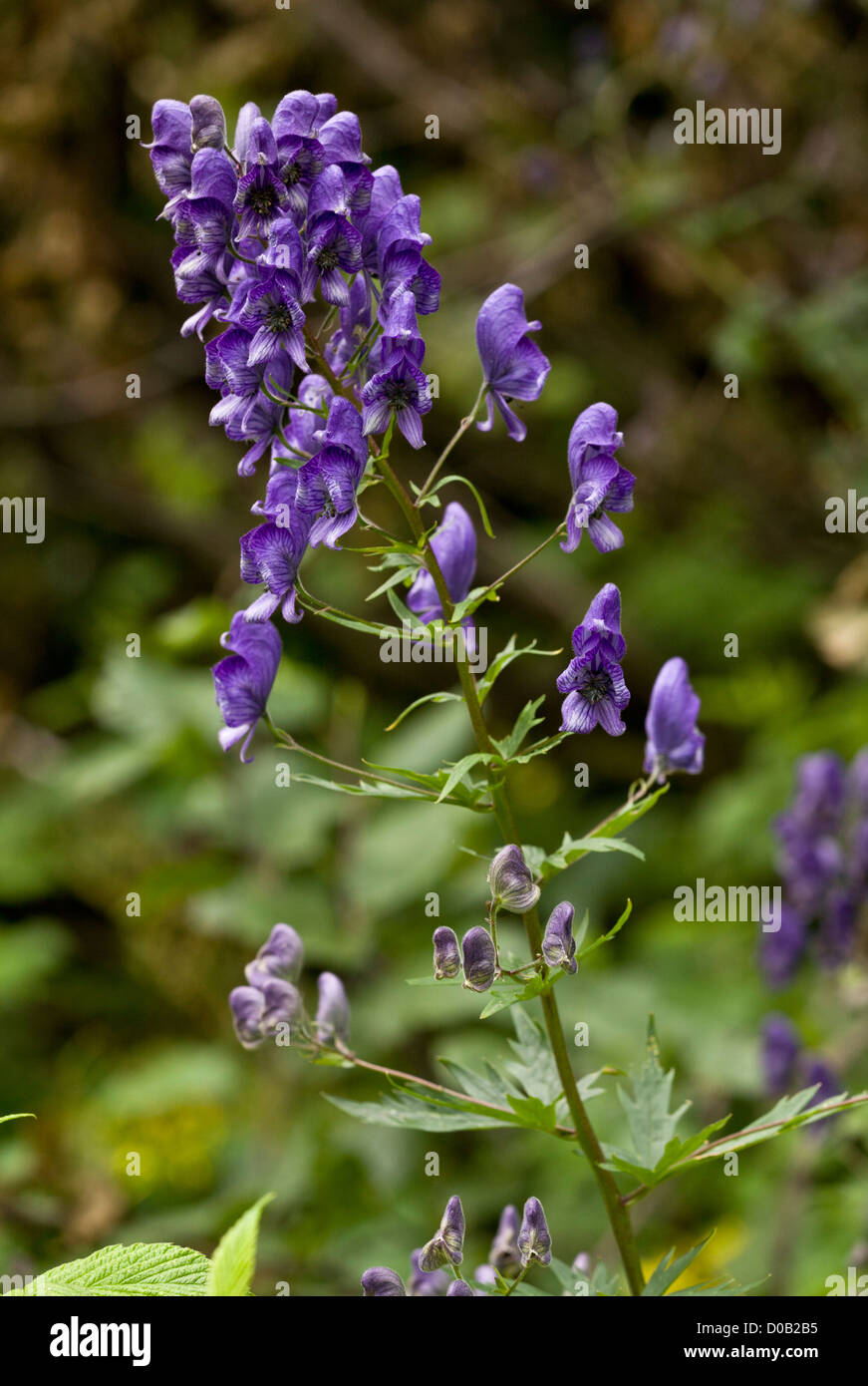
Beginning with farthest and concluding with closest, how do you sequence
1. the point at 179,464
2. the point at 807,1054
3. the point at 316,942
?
the point at 179,464 → the point at 316,942 → the point at 807,1054

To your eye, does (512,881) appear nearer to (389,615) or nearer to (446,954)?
(446,954)

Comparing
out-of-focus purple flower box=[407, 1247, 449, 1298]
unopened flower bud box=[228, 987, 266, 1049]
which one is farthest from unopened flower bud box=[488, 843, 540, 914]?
out-of-focus purple flower box=[407, 1247, 449, 1298]

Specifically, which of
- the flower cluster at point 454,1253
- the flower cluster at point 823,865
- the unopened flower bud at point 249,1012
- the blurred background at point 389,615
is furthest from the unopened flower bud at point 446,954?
the blurred background at point 389,615

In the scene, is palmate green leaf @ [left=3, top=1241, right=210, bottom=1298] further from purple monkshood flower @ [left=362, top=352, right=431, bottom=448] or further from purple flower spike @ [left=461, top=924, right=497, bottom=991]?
purple monkshood flower @ [left=362, top=352, right=431, bottom=448]

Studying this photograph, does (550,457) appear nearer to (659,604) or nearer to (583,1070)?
(659,604)

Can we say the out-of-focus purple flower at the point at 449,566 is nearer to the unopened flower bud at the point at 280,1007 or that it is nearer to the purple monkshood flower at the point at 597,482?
the purple monkshood flower at the point at 597,482
